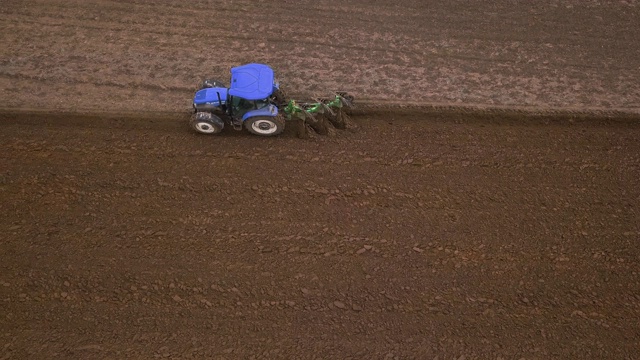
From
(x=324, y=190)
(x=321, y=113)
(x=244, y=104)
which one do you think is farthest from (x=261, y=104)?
(x=324, y=190)

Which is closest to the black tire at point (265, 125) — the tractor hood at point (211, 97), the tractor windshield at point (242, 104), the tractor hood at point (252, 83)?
the tractor windshield at point (242, 104)

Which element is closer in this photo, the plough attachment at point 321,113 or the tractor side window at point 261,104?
the tractor side window at point 261,104

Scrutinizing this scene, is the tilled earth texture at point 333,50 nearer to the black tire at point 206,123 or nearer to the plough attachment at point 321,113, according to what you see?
the plough attachment at point 321,113

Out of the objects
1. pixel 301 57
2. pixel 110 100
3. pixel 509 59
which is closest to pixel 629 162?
pixel 509 59

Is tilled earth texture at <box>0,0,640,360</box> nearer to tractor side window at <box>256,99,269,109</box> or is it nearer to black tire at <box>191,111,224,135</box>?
black tire at <box>191,111,224,135</box>

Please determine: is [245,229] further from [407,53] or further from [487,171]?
[407,53]

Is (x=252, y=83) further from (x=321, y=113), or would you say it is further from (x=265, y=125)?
(x=321, y=113)

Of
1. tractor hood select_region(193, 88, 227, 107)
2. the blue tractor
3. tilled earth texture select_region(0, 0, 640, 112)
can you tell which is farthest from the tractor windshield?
tilled earth texture select_region(0, 0, 640, 112)
